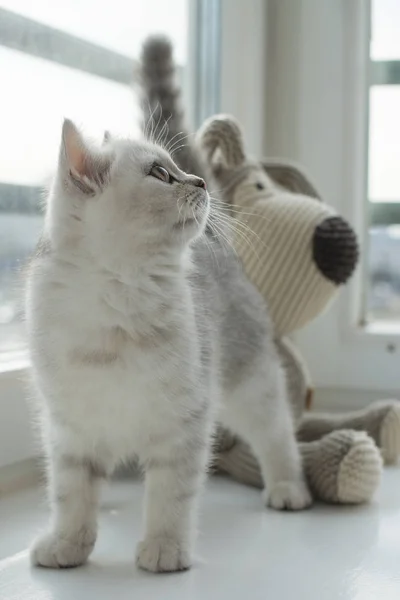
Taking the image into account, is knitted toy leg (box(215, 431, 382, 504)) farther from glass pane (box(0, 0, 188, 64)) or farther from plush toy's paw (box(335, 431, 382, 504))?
glass pane (box(0, 0, 188, 64))

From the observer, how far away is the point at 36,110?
1.19m

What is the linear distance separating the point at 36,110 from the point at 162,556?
65cm

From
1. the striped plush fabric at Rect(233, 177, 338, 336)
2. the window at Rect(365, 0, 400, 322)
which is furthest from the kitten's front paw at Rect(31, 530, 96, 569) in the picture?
the window at Rect(365, 0, 400, 322)

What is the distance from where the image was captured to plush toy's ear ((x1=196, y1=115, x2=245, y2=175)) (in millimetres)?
1245

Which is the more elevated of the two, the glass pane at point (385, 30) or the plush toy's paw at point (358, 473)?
the glass pane at point (385, 30)

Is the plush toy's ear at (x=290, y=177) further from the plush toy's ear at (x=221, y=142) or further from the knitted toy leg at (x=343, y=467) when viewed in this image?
the knitted toy leg at (x=343, y=467)

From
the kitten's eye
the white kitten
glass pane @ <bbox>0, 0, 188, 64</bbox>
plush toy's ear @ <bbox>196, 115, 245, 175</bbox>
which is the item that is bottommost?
the white kitten

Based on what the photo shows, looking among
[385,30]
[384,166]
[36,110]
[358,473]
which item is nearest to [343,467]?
[358,473]

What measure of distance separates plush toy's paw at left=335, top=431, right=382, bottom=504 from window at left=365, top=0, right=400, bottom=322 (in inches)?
24.0

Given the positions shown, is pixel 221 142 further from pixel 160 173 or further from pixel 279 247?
pixel 160 173

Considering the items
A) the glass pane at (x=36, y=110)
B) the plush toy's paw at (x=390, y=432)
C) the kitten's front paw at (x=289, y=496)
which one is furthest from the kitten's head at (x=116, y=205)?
the plush toy's paw at (x=390, y=432)

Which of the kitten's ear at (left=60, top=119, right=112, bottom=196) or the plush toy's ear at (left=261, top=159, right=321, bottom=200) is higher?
the plush toy's ear at (left=261, top=159, right=321, bottom=200)

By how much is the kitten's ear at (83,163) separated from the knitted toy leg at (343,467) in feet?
1.56

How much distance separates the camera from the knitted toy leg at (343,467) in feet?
3.45
